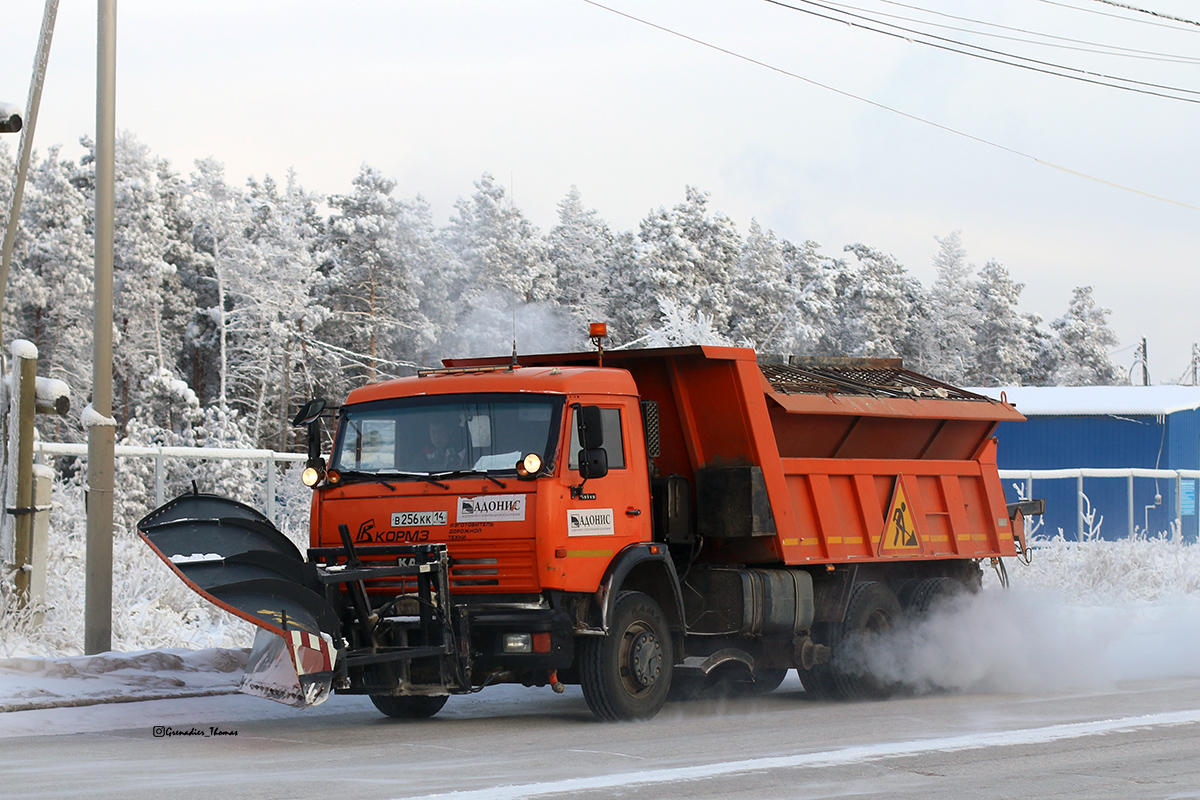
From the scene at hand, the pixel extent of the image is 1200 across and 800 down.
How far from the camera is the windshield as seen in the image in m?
10.2

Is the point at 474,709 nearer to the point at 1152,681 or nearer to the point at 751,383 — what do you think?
the point at 751,383

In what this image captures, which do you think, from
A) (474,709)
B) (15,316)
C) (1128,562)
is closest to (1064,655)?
(474,709)

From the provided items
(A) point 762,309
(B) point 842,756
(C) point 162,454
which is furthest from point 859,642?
(A) point 762,309

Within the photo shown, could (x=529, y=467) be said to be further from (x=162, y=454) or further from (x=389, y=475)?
(x=162, y=454)

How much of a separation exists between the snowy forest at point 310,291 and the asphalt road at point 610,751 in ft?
113

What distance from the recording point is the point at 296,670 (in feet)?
29.4

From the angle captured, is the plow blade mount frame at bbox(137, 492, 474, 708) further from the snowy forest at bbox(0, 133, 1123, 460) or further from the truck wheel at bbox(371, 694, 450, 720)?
the snowy forest at bbox(0, 133, 1123, 460)

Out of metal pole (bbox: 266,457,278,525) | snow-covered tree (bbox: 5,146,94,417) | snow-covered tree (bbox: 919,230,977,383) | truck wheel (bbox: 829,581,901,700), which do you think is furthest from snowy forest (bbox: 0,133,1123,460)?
truck wheel (bbox: 829,581,901,700)

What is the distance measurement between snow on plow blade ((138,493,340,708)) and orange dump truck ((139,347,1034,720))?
2 centimetres

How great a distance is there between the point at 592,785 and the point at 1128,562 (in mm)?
17110

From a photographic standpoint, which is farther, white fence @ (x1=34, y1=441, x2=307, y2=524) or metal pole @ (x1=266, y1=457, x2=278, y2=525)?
metal pole @ (x1=266, y1=457, x2=278, y2=525)

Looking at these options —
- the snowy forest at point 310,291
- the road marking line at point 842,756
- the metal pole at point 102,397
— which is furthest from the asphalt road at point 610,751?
the snowy forest at point 310,291

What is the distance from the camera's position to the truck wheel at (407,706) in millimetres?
10961

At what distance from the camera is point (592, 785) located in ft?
24.5
